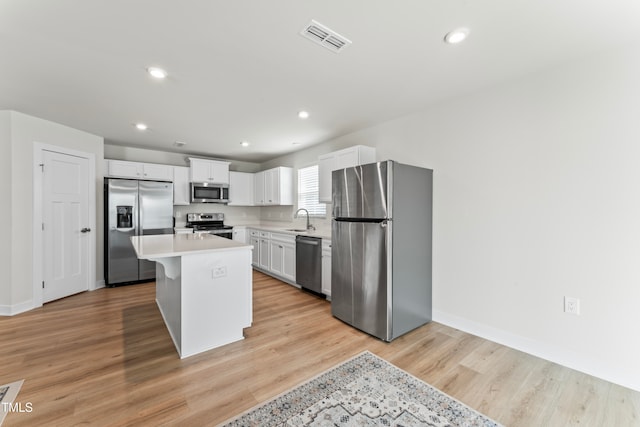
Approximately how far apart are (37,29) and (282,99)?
184 centimetres

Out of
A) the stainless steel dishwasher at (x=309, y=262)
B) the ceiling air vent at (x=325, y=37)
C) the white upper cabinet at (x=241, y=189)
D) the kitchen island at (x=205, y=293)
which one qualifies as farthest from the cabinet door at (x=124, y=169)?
the ceiling air vent at (x=325, y=37)

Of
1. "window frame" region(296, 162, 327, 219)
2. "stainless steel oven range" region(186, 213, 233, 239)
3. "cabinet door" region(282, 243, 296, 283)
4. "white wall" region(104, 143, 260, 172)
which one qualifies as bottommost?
"cabinet door" region(282, 243, 296, 283)

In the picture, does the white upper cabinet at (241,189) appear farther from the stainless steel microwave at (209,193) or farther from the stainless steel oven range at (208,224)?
the stainless steel oven range at (208,224)

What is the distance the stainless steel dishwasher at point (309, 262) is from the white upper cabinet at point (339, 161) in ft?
2.42

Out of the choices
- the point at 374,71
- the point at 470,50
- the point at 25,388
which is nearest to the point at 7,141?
the point at 25,388

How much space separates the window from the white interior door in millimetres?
3406

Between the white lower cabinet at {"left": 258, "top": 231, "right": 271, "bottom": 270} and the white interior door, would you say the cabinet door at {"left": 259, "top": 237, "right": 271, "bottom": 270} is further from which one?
the white interior door

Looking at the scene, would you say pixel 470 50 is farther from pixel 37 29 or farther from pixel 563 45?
pixel 37 29

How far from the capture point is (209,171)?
5.34 m

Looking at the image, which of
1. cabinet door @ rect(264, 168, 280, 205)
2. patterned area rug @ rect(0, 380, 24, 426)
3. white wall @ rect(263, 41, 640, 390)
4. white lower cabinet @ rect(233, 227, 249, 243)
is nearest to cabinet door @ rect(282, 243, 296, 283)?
cabinet door @ rect(264, 168, 280, 205)

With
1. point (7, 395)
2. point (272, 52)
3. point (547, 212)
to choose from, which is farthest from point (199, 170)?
point (547, 212)

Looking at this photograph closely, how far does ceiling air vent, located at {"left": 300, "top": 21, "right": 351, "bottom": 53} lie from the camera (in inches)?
67.7

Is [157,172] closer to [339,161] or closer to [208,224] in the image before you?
[208,224]

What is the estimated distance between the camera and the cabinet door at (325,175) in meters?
3.97
